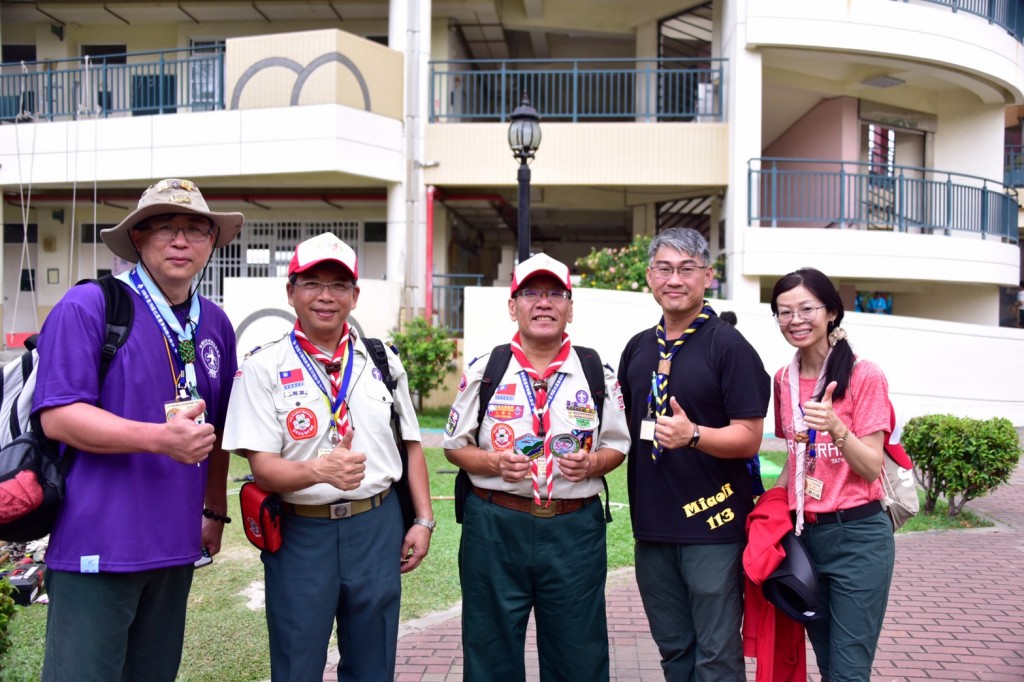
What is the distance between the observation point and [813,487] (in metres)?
3.20

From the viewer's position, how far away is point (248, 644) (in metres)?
4.49

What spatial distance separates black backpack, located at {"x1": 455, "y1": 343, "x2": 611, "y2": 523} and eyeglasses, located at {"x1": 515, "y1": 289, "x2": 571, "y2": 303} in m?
0.23

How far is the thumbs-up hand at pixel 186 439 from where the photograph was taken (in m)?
2.50

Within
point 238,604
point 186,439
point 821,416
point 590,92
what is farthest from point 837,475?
point 590,92

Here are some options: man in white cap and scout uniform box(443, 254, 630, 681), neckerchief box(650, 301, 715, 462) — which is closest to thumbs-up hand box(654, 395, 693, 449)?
neckerchief box(650, 301, 715, 462)

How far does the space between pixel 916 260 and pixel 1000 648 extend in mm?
10423

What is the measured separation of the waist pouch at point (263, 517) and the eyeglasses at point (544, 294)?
127cm

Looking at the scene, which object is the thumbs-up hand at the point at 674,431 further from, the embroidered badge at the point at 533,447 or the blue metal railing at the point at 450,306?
the blue metal railing at the point at 450,306

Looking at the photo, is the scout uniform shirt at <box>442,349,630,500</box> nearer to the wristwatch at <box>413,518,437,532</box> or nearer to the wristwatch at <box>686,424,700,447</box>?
the wristwatch at <box>413,518,437,532</box>

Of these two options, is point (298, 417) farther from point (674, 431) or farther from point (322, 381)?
point (674, 431)

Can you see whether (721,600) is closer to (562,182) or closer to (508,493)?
(508,493)

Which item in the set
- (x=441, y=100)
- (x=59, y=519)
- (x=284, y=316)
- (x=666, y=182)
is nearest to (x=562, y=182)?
(x=666, y=182)

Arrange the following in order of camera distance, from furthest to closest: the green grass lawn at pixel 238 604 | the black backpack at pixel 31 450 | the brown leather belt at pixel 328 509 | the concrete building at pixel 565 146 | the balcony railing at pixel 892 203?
the balcony railing at pixel 892 203
the concrete building at pixel 565 146
the green grass lawn at pixel 238 604
the brown leather belt at pixel 328 509
the black backpack at pixel 31 450

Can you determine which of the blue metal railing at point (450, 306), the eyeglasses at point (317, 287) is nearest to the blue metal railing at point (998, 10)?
the blue metal railing at point (450, 306)
